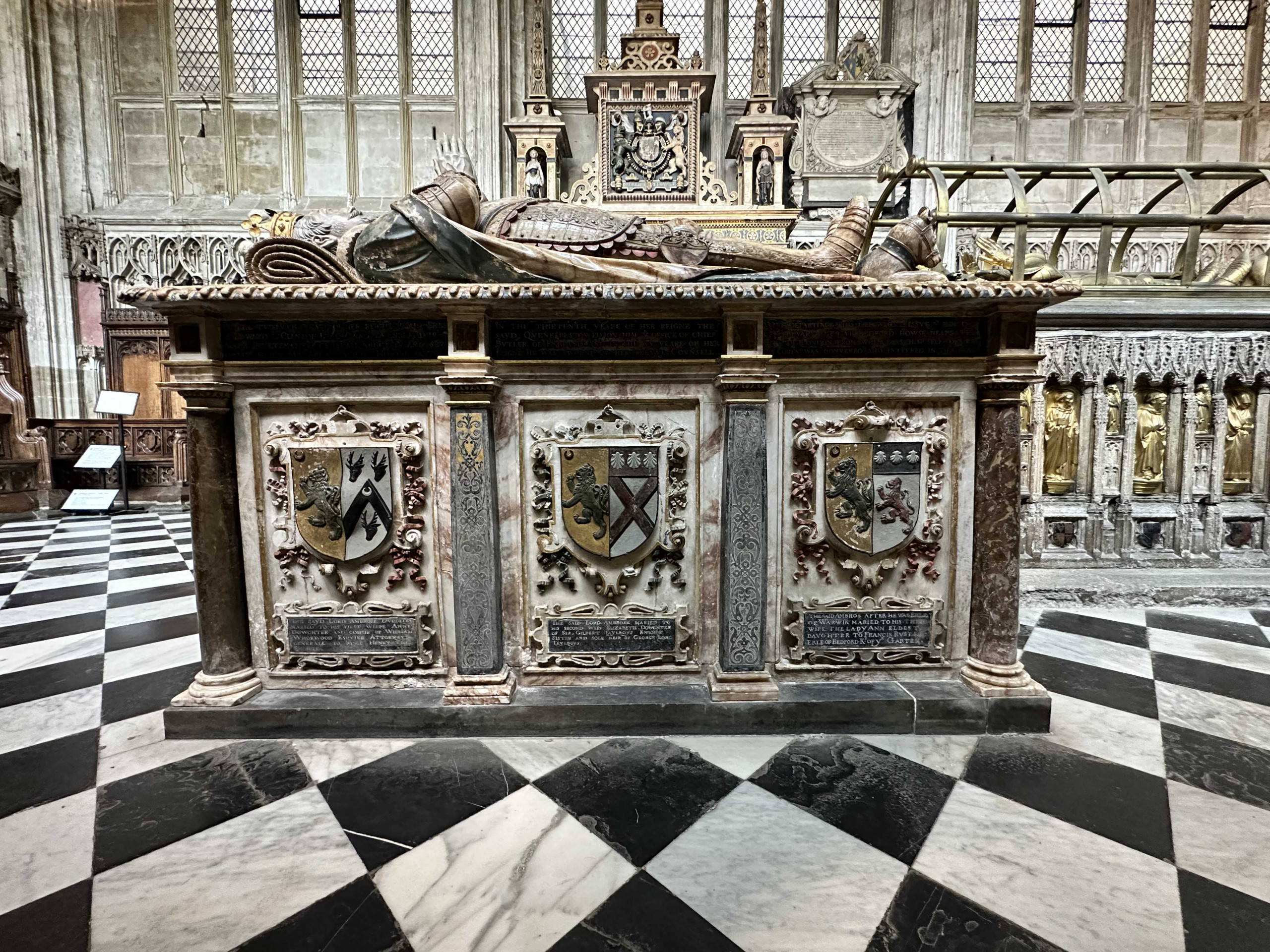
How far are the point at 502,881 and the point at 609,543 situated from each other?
1.11m

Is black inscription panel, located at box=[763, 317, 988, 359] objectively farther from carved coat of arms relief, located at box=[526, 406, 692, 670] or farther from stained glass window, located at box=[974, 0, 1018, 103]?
stained glass window, located at box=[974, 0, 1018, 103]

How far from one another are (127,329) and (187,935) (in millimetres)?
11483

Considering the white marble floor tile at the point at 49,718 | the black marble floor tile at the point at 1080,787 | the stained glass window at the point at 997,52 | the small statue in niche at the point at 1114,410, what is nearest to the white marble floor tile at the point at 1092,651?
the black marble floor tile at the point at 1080,787

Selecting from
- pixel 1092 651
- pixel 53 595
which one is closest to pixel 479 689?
pixel 1092 651

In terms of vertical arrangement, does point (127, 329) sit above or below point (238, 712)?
above

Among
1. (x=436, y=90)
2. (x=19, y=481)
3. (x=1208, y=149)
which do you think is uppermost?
(x=436, y=90)

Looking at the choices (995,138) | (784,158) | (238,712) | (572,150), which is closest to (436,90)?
(572,150)

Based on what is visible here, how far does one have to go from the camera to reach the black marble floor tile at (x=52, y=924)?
3.98 feet

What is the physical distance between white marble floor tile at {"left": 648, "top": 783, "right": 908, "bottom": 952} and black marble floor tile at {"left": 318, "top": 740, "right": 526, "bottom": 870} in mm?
610

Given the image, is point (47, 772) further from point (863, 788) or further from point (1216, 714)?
point (1216, 714)

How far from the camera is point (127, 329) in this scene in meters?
9.24

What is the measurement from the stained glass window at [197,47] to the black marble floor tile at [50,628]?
32.8 ft

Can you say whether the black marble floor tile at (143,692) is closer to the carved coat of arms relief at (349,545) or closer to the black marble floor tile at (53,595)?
the carved coat of arms relief at (349,545)

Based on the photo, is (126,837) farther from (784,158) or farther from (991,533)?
(784,158)
